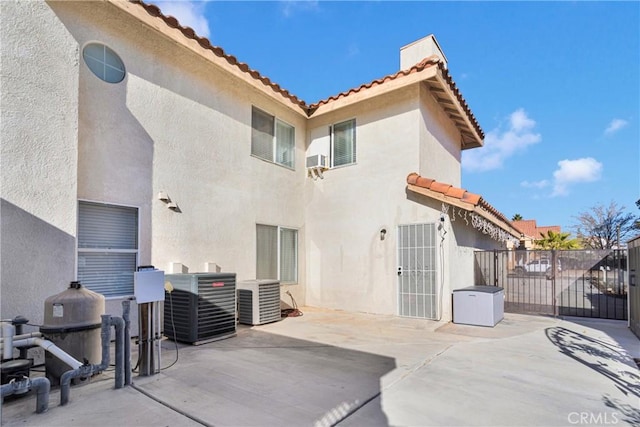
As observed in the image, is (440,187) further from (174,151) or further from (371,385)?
(174,151)

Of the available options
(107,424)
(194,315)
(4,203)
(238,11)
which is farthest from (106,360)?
(238,11)

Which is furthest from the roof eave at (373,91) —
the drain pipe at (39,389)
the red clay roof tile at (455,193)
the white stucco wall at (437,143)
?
the drain pipe at (39,389)

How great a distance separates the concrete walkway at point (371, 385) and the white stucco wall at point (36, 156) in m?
1.76

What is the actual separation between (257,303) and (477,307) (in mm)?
5195

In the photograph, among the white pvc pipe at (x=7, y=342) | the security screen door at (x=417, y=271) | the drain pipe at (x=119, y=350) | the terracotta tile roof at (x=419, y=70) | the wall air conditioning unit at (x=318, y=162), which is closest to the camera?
the white pvc pipe at (x=7, y=342)

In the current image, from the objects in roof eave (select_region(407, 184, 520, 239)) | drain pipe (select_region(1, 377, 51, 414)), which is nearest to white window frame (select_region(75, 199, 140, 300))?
drain pipe (select_region(1, 377, 51, 414))

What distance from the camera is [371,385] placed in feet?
13.3

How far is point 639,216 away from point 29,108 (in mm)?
33331

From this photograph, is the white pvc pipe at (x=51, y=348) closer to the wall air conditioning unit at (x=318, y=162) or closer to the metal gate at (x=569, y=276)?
the wall air conditioning unit at (x=318, y=162)

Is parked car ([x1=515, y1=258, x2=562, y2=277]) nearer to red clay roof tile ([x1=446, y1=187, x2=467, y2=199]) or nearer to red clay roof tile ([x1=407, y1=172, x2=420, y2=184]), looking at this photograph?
red clay roof tile ([x1=446, y1=187, x2=467, y2=199])

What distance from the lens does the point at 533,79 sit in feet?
40.5

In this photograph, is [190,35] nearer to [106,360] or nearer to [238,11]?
[238,11]

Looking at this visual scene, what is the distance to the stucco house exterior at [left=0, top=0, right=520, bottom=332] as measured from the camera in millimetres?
4793

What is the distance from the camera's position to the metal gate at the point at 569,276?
9375 millimetres
